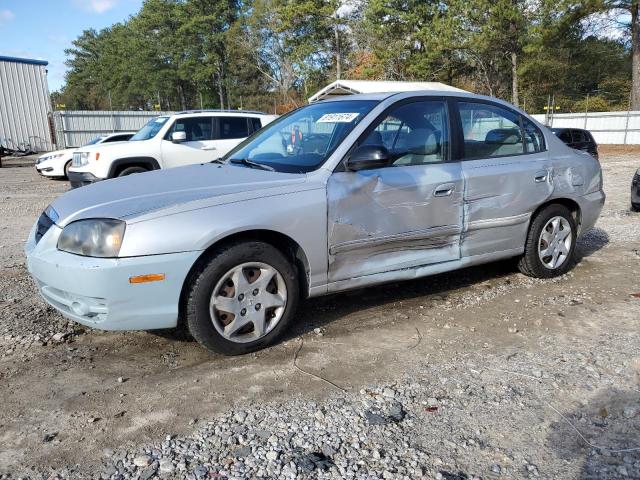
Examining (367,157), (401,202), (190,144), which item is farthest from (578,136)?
(367,157)

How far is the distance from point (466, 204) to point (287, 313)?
1742 millimetres

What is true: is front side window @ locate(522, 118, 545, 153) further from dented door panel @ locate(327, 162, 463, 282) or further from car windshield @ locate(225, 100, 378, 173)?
car windshield @ locate(225, 100, 378, 173)

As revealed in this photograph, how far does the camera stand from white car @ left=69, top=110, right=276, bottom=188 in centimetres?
937

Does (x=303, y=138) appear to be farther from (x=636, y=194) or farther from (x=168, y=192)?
(x=636, y=194)

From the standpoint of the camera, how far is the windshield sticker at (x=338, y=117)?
3.83 m

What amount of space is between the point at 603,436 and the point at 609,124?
98.1ft

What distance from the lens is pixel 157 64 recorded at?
5488 cm

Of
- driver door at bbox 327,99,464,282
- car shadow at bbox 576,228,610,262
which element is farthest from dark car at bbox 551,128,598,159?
driver door at bbox 327,99,464,282

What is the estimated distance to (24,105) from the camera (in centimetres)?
2466

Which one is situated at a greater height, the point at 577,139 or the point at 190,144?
the point at 190,144

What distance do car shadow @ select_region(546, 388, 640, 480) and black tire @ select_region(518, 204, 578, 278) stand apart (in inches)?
77.9

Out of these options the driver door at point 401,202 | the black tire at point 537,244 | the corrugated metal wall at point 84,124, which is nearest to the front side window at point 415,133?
the driver door at point 401,202

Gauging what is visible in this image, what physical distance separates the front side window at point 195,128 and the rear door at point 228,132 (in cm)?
16

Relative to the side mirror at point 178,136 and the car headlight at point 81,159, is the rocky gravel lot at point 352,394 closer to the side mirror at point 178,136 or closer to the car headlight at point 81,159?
the side mirror at point 178,136
